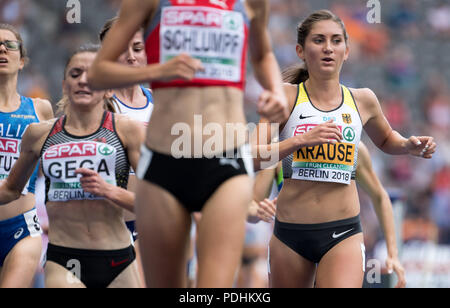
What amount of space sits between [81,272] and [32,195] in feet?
5.56

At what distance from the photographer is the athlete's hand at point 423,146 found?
5.04m

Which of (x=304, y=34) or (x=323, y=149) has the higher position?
(x=304, y=34)

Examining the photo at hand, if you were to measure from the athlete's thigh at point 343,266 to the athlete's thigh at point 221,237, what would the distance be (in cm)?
158

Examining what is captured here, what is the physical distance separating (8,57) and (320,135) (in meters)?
2.73

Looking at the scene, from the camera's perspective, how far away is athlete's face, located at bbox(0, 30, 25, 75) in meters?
5.82

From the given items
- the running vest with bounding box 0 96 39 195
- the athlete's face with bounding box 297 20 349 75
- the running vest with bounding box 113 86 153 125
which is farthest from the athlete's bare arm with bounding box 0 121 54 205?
the athlete's face with bounding box 297 20 349 75

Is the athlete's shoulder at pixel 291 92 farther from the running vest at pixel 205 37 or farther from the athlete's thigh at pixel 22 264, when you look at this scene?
the athlete's thigh at pixel 22 264

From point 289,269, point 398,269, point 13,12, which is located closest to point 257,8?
point 289,269

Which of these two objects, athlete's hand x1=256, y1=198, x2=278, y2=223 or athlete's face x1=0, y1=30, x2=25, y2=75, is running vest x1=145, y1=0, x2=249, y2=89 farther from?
athlete's face x1=0, y1=30, x2=25, y2=75

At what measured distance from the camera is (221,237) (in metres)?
3.21

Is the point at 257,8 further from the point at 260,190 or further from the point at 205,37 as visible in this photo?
the point at 260,190

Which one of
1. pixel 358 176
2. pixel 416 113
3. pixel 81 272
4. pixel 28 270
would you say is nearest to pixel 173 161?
pixel 81 272
